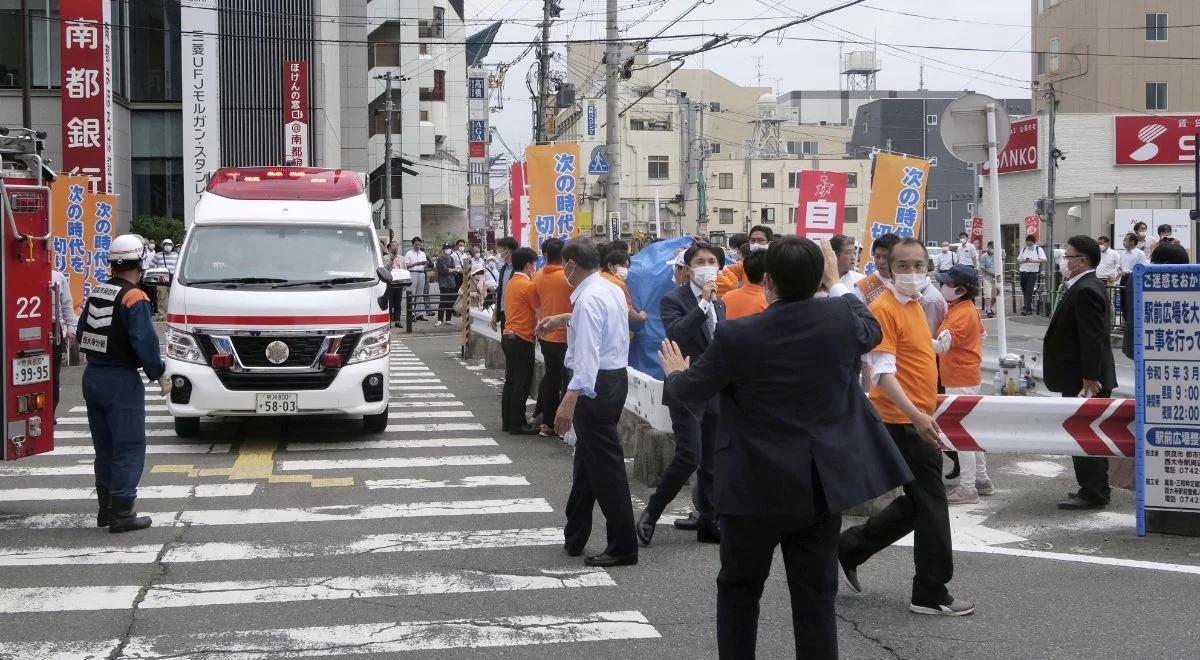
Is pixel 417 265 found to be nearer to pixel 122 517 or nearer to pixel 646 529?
pixel 122 517

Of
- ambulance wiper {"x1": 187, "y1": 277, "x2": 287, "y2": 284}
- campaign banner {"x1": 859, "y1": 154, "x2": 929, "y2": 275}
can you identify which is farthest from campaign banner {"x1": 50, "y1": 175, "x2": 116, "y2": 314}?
campaign banner {"x1": 859, "y1": 154, "x2": 929, "y2": 275}

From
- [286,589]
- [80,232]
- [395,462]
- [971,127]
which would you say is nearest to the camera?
[286,589]

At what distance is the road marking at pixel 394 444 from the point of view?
1278 cm

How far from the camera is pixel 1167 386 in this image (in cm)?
811

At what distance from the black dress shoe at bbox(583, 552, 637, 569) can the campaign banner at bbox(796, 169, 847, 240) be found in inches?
376

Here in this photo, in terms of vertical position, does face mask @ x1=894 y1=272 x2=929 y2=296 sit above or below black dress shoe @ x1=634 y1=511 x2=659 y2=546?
above

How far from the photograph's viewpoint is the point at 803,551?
477 cm

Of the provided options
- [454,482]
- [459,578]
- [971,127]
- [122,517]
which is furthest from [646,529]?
[971,127]

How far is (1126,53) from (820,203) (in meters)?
46.5

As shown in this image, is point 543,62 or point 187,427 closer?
point 187,427

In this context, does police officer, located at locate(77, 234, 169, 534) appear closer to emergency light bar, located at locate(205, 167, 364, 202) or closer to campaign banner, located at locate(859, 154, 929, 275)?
emergency light bar, located at locate(205, 167, 364, 202)

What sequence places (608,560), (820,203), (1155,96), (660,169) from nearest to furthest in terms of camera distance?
(608,560) → (820,203) → (1155,96) → (660,169)

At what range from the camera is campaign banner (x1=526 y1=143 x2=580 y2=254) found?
2188cm

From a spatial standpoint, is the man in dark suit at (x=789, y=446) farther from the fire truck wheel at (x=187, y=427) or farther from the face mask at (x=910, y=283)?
the fire truck wheel at (x=187, y=427)
